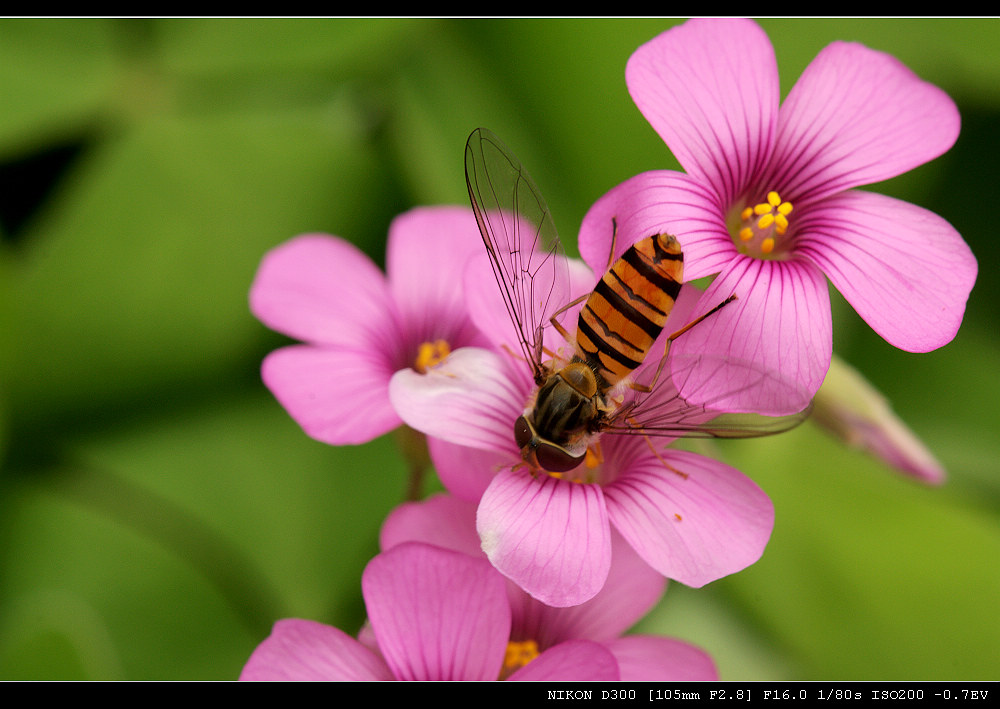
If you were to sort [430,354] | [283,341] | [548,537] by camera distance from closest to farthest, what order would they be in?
1. [548,537]
2. [430,354]
3. [283,341]

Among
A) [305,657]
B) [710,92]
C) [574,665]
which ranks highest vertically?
[710,92]

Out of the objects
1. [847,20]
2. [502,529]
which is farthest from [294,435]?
[847,20]

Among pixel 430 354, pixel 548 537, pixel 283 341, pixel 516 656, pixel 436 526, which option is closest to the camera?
pixel 548 537

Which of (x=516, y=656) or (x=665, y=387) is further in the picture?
(x=516, y=656)

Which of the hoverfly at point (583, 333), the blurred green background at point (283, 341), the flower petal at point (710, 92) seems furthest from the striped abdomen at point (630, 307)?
the blurred green background at point (283, 341)

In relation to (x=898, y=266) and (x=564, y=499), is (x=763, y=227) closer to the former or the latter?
(x=898, y=266)

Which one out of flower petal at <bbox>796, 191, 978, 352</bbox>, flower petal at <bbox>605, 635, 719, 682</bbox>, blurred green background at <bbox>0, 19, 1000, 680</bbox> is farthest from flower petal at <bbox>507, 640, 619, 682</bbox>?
blurred green background at <bbox>0, 19, 1000, 680</bbox>

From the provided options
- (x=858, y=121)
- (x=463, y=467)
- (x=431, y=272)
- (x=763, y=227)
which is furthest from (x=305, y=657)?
(x=858, y=121)

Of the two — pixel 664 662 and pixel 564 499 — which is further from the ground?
pixel 564 499
